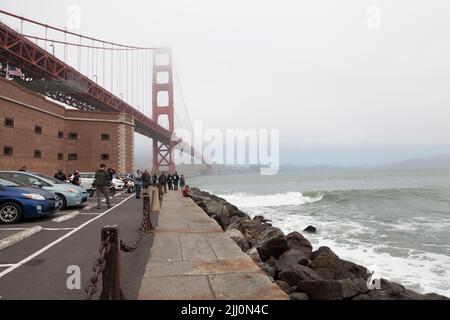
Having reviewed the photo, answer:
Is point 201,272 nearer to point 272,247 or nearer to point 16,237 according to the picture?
point 272,247

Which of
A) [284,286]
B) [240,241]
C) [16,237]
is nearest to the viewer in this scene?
[284,286]

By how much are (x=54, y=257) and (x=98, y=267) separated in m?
3.34

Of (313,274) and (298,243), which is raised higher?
(313,274)

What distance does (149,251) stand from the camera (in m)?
6.42

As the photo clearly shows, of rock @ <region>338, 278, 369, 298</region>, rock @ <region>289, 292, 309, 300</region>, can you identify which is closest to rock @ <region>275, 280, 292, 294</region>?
rock @ <region>289, 292, 309, 300</region>

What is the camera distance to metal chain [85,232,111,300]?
2996 mm

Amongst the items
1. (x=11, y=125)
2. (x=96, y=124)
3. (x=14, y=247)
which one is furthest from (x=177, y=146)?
(x=14, y=247)

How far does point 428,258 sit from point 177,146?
4744 centimetres

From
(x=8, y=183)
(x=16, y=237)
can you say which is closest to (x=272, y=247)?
(x=16, y=237)

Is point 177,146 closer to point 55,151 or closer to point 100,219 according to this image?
point 55,151

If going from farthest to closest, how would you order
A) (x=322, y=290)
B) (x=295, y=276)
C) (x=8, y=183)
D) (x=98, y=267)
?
(x=8, y=183), (x=295, y=276), (x=322, y=290), (x=98, y=267)

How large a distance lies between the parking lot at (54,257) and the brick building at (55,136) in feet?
55.8

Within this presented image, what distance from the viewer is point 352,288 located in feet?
20.1
